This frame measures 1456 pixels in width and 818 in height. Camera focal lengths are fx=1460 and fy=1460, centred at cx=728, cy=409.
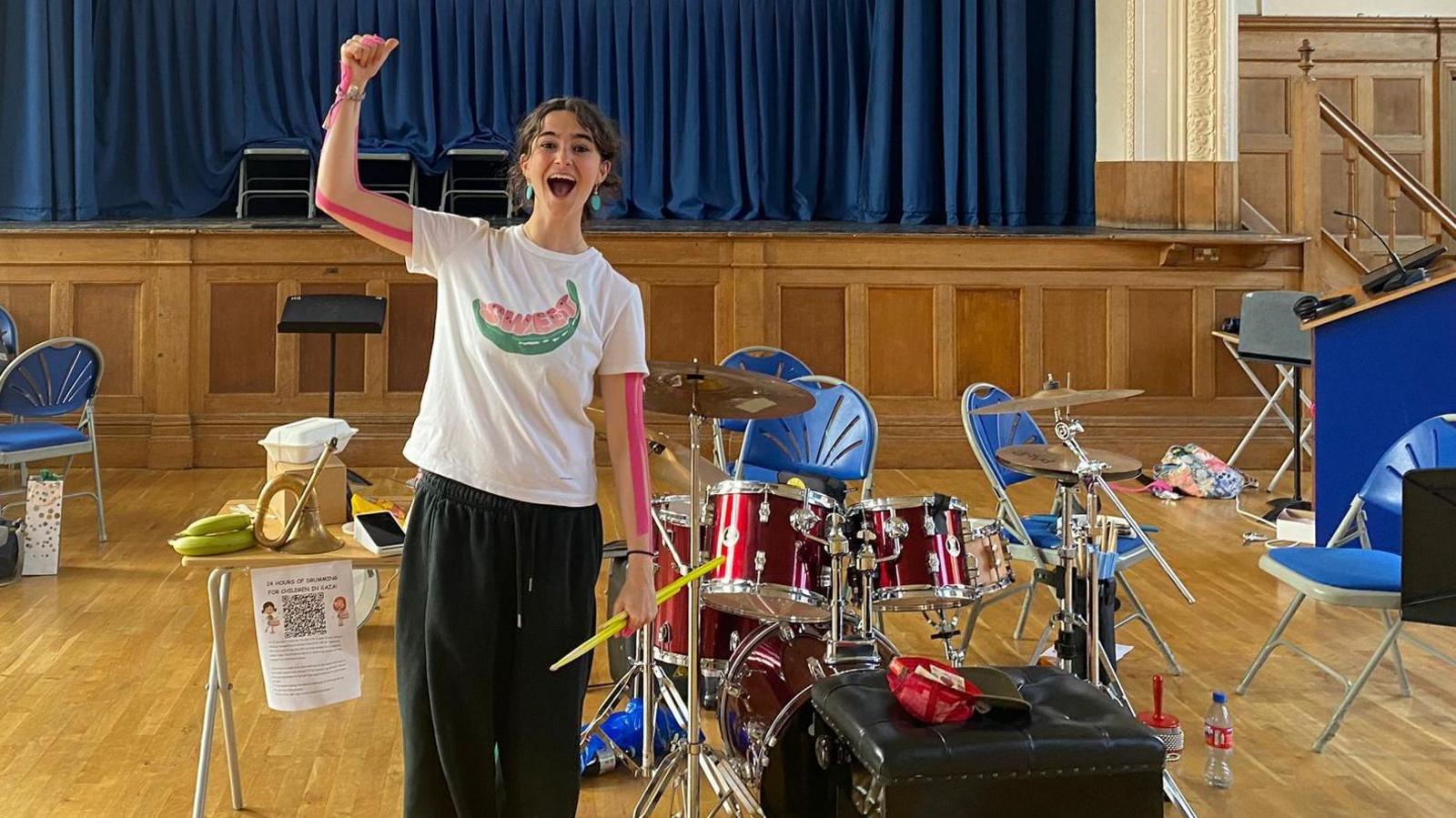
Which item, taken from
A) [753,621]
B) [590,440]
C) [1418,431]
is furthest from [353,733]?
[1418,431]

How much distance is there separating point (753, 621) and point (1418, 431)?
6.64ft

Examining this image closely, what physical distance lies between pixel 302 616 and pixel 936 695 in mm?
1268

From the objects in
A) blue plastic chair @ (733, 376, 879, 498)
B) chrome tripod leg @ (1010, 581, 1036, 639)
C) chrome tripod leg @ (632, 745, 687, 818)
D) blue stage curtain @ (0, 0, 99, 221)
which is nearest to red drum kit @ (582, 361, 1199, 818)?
chrome tripod leg @ (632, 745, 687, 818)

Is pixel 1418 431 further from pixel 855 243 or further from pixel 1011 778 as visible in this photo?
pixel 855 243

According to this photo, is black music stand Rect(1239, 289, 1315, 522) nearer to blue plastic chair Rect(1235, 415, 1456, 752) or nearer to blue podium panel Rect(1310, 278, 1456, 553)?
blue podium panel Rect(1310, 278, 1456, 553)

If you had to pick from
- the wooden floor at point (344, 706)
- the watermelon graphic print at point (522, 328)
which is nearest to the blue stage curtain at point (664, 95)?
the wooden floor at point (344, 706)

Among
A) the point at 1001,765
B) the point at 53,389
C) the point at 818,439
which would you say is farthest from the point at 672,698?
the point at 53,389

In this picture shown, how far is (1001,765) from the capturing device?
2.54m

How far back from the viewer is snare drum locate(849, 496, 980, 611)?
340cm

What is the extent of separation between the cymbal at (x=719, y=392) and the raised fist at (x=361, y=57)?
930mm

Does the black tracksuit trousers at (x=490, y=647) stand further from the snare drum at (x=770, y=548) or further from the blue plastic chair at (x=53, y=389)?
the blue plastic chair at (x=53, y=389)

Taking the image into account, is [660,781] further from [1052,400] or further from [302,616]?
[1052,400]

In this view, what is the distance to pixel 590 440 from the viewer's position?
2.34 m

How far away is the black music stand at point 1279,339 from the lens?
6.64 m
